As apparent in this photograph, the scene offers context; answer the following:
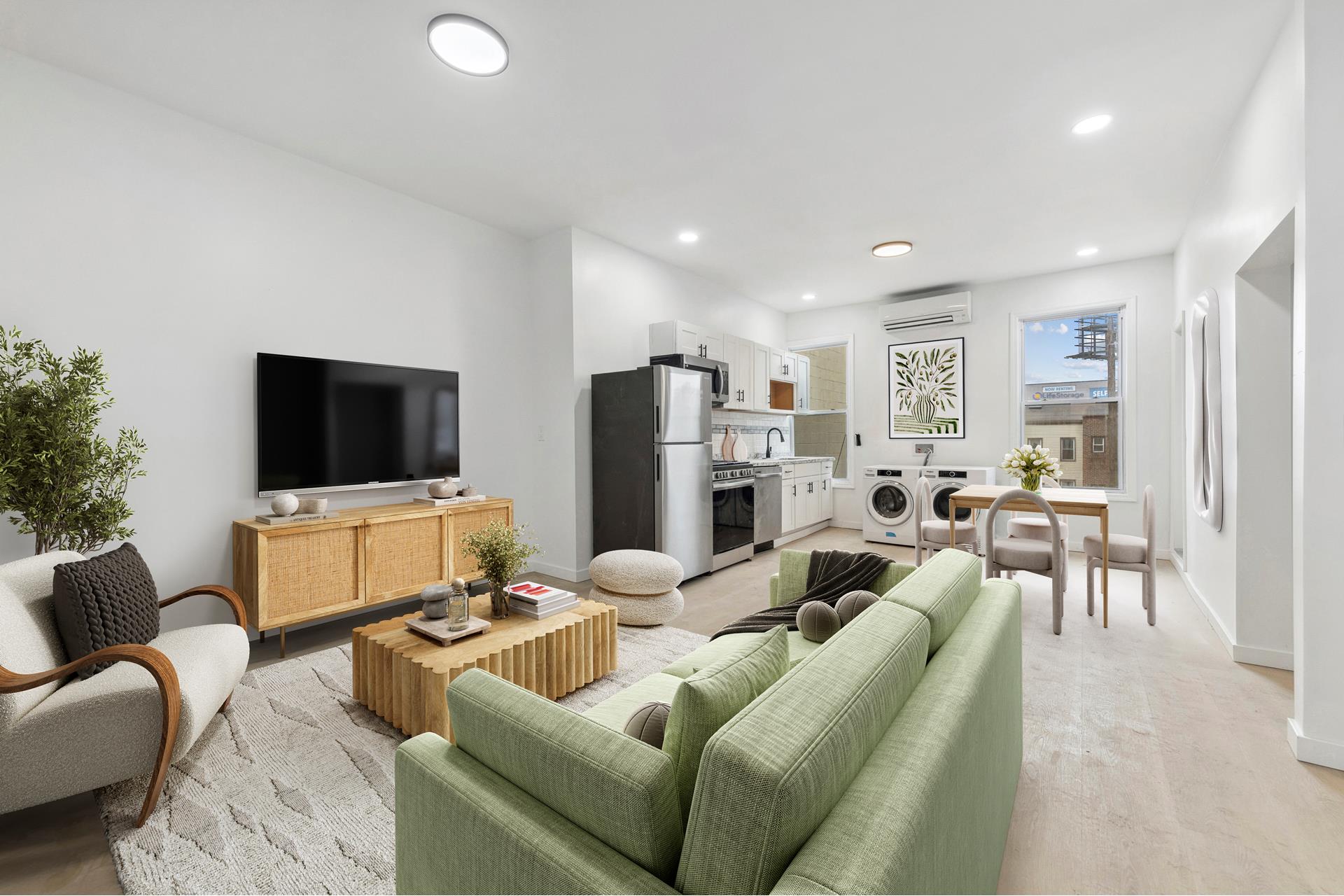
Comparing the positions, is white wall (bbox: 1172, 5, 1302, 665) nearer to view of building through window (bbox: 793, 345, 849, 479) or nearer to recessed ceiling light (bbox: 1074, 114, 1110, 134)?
recessed ceiling light (bbox: 1074, 114, 1110, 134)

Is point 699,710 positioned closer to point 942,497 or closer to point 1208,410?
point 1208,410

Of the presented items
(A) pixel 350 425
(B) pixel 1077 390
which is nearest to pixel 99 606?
(A) pixel 350 425

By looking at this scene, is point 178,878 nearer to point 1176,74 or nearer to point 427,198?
point 427,198

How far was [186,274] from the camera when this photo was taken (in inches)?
117

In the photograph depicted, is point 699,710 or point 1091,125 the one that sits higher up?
point 1091,125

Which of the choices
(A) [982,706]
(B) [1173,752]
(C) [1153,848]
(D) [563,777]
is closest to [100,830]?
(D) [563,777]

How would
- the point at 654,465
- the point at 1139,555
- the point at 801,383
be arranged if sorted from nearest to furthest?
the point at 1139,555 < the point at 654,465 < the point at 801,383

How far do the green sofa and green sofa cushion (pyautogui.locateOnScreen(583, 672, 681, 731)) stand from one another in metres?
0.50

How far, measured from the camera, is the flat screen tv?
10.5 feet

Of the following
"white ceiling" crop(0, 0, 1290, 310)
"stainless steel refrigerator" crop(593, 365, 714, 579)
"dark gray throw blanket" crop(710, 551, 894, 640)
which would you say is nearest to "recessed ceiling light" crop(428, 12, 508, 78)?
"white ceiling" crop(0, 0, 1290, 310)

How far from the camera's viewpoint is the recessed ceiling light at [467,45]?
225 cm

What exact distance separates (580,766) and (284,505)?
2893 mm

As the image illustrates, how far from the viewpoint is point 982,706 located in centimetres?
124

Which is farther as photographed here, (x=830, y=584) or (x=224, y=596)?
(x=224, y=596)
